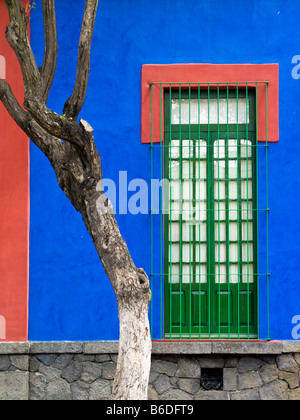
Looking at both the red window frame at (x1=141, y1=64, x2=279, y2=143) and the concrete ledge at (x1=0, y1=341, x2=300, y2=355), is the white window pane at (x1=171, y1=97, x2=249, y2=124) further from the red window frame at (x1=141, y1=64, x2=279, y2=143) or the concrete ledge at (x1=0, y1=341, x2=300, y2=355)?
the concrete ledge at (x1=0, y1=341, x2=300, y2=355)

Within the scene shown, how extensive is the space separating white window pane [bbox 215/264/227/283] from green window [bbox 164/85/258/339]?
11mm

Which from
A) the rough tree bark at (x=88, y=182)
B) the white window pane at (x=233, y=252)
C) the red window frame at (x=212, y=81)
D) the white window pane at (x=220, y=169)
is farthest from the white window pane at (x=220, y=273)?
the rough tree bark at (x=88, y=182)

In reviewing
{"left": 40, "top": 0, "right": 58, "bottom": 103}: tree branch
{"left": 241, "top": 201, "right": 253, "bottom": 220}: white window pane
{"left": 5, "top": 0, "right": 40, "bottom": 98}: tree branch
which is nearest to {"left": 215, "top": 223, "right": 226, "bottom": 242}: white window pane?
{"left": 241, "top": 201, "right": 253, "bottom": 220}: white window pane

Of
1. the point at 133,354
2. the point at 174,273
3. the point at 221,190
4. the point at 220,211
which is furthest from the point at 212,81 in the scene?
the point at 133,354

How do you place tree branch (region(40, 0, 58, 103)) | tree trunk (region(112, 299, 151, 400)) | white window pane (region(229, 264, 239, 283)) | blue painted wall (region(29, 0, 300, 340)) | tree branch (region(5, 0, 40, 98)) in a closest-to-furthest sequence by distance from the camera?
1. tree trunk (region(112, 299, 151, 400))
2. tree branch (region(5, 0, 40, 98))
3. tree branch (region(40, 0, 58, 103))
4. blue painted wall (region(29, 0, 300, 340))
5. white window pane (region(229, 264, 239, 283))

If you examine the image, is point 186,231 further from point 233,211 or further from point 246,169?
point 246,169

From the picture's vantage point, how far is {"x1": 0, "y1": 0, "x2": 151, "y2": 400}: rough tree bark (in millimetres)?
5418

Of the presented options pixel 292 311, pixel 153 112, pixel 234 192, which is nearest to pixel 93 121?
pixel 153 112

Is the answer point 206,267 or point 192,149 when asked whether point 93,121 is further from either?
point 206,267

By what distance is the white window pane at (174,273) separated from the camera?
24.4ft

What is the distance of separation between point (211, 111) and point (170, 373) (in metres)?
2.81

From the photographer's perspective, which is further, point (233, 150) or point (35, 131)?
point (233, 150)

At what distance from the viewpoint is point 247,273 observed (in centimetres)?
737

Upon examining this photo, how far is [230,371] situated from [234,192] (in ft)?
6.16
